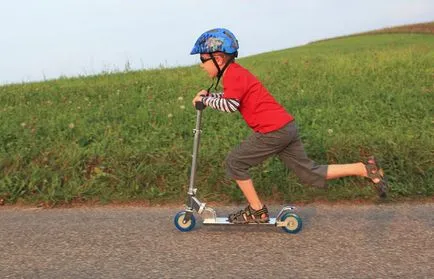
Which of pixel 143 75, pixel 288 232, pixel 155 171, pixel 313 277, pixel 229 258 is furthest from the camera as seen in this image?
pixel 143 75

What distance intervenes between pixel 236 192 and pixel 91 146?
198 centimetres

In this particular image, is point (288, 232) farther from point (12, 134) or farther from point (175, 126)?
point (12, 134)

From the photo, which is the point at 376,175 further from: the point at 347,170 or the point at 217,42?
the point at 217,42

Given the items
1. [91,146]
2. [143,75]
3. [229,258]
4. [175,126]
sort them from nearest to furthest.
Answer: [229,258]
[91,146]
[175,126]
[143,75]

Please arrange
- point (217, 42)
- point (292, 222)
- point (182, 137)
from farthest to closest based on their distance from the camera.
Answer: point (182, 137) < point (292, 222) < point (217, 42)

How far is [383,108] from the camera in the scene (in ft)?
23.5

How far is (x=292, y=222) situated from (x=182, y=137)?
8.93ft

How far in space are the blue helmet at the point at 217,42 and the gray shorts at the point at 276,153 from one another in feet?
2.21

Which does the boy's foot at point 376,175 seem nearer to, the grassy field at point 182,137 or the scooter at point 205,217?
the scooter at point 205,217

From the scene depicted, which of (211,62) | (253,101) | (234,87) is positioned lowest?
(253,101)

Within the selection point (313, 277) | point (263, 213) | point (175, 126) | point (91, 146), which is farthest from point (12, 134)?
point (313, 277)

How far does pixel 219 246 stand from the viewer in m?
3.82

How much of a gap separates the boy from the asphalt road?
0.33 m

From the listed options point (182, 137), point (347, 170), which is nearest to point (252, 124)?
point (347, 170)
